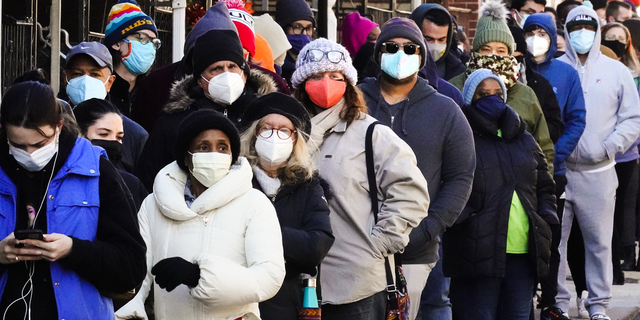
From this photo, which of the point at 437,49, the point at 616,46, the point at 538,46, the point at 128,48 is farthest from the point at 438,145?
the point at 616,46

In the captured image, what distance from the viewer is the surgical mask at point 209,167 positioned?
4332 mm

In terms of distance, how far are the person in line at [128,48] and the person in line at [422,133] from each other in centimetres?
155

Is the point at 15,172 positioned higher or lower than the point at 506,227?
higher

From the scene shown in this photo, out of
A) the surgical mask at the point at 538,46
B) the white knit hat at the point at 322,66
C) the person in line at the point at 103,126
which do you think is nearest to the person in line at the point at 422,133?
the white knit hat at the point at 322,66

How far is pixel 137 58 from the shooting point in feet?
23.1

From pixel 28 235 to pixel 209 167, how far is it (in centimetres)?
88

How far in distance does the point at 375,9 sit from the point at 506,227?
7600 millimetres

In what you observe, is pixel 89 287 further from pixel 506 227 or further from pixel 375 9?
pixel 375 9

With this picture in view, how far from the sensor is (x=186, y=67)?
6242 millimetres

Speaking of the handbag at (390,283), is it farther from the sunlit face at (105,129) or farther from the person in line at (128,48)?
the person in line at (128,48)

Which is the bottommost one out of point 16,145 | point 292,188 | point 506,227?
point 506,227

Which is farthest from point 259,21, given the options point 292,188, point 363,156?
point 292,188

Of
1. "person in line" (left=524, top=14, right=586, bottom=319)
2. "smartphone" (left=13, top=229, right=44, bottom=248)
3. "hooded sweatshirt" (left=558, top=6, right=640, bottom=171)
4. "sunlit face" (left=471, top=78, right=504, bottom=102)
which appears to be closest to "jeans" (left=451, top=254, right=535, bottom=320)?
"sunlit face" (left=471, top=78, right=504, bottom=102)

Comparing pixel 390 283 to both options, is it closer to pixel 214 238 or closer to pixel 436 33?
pixel 214 238
